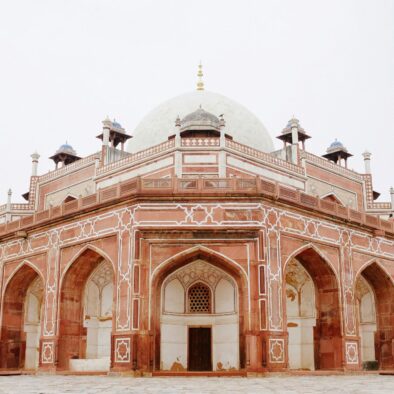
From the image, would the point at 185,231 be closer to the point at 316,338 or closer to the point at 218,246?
the point at 218,246

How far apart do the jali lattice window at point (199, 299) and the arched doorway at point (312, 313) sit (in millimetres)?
2323

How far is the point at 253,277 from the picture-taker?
14938 millimetres

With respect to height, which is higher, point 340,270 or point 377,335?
point 340,270

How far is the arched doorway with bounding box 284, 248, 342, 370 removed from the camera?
54.6ft

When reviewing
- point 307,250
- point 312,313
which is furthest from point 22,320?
point 307,250

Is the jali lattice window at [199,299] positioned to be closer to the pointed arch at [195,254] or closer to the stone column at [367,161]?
the pointed arch at [195,254]

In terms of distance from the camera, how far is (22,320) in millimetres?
19594

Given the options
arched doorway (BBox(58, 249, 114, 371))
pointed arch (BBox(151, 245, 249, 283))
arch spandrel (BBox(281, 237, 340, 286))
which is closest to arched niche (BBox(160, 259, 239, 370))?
pointed arch (BBox(151, 245, 249, 283))

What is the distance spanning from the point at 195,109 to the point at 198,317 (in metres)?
9.94

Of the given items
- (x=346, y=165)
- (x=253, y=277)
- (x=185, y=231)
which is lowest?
(x=253, y=277)

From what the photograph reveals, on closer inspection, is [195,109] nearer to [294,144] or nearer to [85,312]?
[294,144]

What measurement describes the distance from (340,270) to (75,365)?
7.88 metres

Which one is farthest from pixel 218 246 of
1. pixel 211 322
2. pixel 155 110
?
pixel 155 110

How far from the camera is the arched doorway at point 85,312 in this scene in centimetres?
1670
